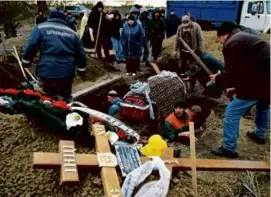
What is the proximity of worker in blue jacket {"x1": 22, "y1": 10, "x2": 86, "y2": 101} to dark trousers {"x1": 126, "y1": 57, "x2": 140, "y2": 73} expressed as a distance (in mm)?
4867

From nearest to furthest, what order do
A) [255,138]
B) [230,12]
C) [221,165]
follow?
1. [221,165]
2. [255,138]
3. [230,12]

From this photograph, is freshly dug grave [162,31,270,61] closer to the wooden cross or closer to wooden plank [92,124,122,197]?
the wooden cross

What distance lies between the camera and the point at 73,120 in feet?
11.0

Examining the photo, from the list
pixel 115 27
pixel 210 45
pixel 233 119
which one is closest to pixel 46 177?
pixel 233 119

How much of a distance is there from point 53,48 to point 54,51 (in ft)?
0.14

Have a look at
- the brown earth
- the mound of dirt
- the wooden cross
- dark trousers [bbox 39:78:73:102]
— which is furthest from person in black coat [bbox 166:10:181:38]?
the wooden cross

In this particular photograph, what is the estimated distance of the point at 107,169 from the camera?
115 inches

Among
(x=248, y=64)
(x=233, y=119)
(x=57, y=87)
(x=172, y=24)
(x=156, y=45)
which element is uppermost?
(x=248, y=64)

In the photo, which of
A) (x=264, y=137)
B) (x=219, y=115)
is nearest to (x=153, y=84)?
(x=219, y=115)

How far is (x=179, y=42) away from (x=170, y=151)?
5.92 m

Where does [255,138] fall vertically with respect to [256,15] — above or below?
above

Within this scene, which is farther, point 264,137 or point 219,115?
point 219,115

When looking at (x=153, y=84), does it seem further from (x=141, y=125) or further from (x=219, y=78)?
(x=219, y=78)

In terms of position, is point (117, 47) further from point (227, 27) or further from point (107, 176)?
point (107, 176)
